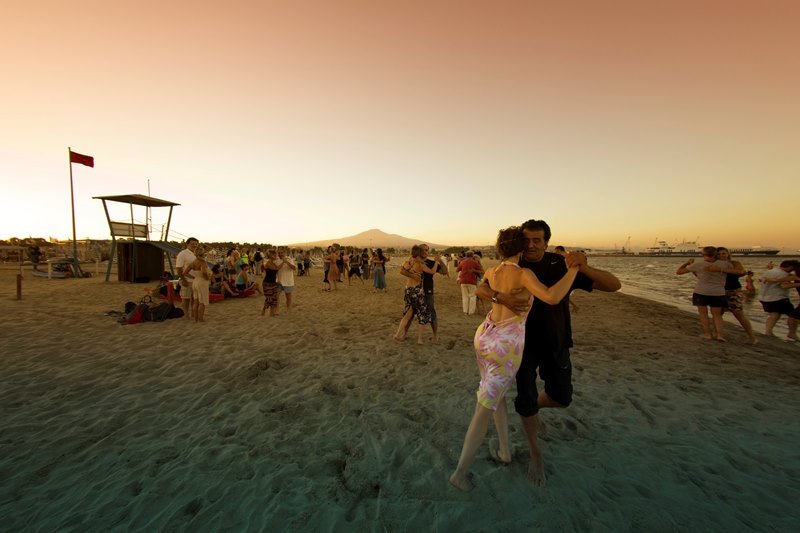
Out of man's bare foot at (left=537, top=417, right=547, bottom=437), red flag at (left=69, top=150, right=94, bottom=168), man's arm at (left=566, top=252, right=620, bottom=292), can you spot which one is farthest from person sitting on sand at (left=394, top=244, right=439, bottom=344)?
red flag at (left=69, top=150, right=94, bottom=168)

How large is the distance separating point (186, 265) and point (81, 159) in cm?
1571

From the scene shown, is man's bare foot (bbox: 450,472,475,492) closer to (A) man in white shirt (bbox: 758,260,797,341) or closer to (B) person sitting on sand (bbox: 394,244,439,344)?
(B) person sitting on sand (bbox: 394,244,439,344)

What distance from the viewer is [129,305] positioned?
305 inches

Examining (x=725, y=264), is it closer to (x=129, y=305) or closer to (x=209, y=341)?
(x=209, y=341)

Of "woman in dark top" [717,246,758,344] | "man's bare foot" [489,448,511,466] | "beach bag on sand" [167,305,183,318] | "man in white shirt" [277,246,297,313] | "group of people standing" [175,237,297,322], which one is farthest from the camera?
"man in white shirt" [277,246,297,313]

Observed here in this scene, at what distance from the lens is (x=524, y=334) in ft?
7.78

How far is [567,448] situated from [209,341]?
6.21m

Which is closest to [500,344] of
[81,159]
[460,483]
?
[460,483]

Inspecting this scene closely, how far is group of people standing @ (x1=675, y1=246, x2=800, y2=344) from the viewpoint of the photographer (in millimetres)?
6141

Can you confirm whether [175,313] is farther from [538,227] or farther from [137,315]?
[538,227]

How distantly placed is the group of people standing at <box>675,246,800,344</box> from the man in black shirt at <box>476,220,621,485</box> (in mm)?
5272

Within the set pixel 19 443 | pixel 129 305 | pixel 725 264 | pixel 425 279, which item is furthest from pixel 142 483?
pixel 725 264

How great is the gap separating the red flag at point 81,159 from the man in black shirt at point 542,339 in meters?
22.7

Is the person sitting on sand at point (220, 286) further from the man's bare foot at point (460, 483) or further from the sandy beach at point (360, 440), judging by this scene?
the man's bare foot at point (460, 483)
